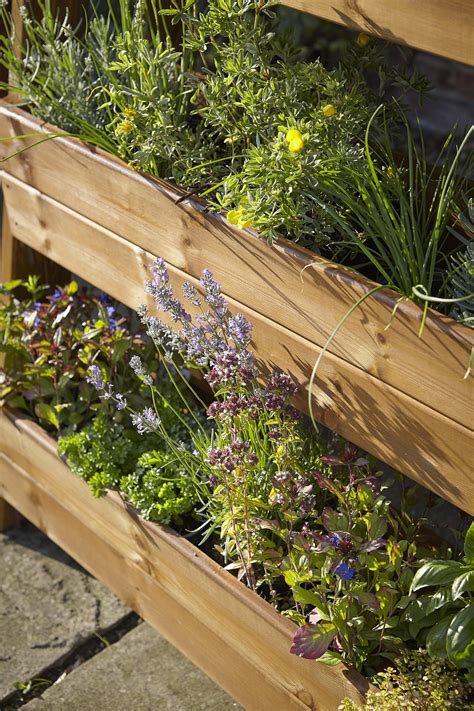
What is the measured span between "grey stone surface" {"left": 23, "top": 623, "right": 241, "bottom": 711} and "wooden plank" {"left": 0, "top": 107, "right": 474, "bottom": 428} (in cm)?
116

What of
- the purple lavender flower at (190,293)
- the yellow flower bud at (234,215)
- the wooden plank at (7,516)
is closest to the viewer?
the yellow flower bud at (234,215)

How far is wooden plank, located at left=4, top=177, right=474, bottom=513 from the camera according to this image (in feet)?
5.56

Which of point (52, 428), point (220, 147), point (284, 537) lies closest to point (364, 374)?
point (284, 537)

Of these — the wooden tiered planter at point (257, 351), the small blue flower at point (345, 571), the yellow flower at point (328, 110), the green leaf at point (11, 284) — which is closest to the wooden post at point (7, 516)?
the wooden tiered planter at point (257, 351)

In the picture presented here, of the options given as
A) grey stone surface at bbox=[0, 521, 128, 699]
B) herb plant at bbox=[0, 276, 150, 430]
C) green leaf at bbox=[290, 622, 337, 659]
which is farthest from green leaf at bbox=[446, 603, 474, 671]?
grey stone surface at bbox=[0, 521, 128, 699]

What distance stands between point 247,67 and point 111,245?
1.95 ft

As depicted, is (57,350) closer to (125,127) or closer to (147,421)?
(147,421)

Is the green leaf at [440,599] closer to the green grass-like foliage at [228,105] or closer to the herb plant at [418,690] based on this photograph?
the herb plant at [418,690]

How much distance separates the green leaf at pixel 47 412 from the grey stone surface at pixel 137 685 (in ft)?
2.22

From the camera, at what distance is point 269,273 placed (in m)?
1.89

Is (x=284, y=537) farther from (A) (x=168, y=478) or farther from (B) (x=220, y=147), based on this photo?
(B) (x=220, y=147)

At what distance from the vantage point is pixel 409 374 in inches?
66.3

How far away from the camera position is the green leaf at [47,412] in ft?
8.48

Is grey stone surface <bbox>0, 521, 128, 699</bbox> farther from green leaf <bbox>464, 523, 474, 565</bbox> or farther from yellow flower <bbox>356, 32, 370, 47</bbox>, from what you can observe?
yellow flower <bbox>356, 32, 370, 47</bbox>
